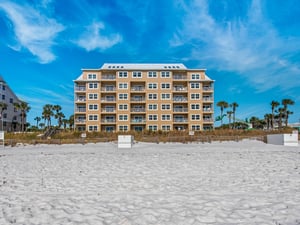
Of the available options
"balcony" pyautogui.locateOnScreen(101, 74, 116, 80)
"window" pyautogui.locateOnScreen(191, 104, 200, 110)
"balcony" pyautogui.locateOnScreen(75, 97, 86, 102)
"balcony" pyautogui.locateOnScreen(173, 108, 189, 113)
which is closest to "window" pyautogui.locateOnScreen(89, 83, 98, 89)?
"balcony" pyautogui.locateOnScreen(101, 74, 116, 80)

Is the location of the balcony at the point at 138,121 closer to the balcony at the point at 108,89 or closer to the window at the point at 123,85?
the window at the point at 123,85

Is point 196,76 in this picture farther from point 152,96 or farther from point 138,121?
point 138,121

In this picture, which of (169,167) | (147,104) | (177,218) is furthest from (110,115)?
(177,218)

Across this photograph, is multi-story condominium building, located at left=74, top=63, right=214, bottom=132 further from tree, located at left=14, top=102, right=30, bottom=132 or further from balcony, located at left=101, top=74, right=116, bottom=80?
tree, located at left=14, top=102, right=30, bottom=132

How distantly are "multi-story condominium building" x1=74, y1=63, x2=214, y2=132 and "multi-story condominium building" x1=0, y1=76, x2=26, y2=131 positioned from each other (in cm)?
2059

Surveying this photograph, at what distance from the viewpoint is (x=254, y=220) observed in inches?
164

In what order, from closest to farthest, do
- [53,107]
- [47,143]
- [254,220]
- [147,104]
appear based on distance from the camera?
[254,220], [47,143], [147,104], [53,107]

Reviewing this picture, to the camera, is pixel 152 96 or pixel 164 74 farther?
pixel 164 74

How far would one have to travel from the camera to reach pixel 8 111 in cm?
6191

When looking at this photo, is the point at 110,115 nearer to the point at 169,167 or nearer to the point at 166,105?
the point at 166,105

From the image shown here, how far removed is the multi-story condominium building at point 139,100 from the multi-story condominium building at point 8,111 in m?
20.6

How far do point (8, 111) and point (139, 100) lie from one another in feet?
117

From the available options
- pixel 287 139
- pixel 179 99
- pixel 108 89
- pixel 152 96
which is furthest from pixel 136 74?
pixel 287 139

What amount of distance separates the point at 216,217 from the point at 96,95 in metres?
49.4
